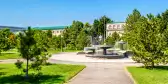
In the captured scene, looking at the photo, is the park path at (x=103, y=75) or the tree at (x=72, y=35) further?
the tree at (x=72, y=35)

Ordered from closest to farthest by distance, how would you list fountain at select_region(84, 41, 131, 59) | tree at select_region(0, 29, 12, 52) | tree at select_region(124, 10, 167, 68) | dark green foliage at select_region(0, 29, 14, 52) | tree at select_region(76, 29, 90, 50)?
tree at select_region(124, 10, 167, 68) → tree at select_region(0, 29, 12, 52) → dark green foliage at select_region(0, 29, 14, 52) → fountain at select_region(84, 41, 131, 59) → tree at select_region(76, 29, 90, 50)

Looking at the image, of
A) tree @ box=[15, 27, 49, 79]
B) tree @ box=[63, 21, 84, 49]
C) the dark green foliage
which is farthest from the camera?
tree @ box=[63, 21, 84, 49]

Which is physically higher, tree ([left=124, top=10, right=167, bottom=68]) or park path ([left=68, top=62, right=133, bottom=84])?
tree ([left=124, top=10, right=167, bottom=68])

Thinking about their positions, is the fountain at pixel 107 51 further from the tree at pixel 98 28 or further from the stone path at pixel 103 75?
the tree at pixel 98 28

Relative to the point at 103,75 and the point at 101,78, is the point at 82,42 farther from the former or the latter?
the point at 101,78

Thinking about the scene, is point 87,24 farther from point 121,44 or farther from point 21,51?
point 21,51

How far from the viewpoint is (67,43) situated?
282 ft

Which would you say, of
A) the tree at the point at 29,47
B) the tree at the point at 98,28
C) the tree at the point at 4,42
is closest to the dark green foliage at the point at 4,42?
the tree at the point at 4,42

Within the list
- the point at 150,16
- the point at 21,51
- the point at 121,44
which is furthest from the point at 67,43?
the point at 21,51

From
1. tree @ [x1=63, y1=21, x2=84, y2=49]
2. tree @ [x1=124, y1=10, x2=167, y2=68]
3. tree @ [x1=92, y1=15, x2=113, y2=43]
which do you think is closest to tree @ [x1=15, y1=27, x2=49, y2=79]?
tree @ [x1=124, y1=10, x2=167, y2=68]

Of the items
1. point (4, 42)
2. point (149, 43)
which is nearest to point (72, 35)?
point (4, 42)

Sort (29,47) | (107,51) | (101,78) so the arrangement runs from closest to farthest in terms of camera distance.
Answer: (29,47)
(101,78)
(107,51)

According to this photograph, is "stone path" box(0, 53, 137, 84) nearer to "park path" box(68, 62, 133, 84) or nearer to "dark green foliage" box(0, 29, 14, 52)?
"park path" box(68, 62, 133, 84)

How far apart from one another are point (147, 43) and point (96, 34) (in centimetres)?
8158
